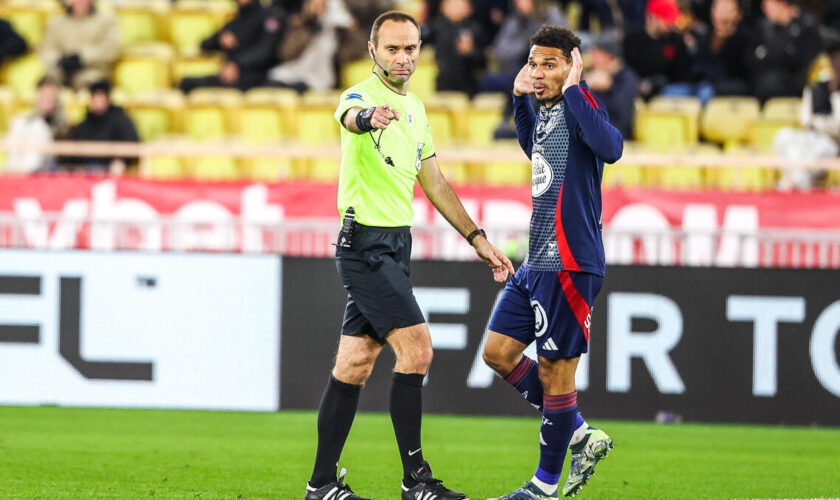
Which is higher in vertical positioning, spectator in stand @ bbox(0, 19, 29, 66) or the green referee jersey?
spectator in stand @ bbox(0, 19, 29, 66)

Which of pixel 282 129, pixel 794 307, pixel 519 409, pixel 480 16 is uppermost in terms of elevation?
pixel 480 16

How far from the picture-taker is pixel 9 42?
15.8 metres

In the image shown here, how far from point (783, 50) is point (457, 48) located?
12.1 feet

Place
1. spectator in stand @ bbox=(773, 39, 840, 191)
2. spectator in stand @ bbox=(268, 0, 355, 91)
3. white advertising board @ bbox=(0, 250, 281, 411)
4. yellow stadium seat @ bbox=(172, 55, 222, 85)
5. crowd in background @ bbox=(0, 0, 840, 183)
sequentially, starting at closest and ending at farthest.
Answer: white advertising board @ bbox=(0, 250, 281, 411), spectator in stand @ bbox=(773, 39, 840, 191), crowd in background @ bbox=(0, 0, 840, 183), spectator in stand @ bbox=(268, 0, 355, 91), yellow stadium seat @ bbox=(172, 55, 222, 85)

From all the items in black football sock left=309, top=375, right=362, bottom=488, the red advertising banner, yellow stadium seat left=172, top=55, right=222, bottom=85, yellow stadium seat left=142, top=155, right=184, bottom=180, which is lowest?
black football sock left=309, top=375, right=362, bottom=488

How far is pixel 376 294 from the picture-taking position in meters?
5.66

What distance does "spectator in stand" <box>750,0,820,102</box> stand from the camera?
1372cm

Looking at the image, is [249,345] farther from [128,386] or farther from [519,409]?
[519,409]

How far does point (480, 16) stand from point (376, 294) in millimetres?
10264

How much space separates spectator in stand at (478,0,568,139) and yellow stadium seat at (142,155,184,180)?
3658mm

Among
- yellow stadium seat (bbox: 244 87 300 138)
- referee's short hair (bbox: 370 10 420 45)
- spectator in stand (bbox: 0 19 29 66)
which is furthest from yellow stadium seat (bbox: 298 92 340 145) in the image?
referee's short hair (bbox: 370 10 420 45)

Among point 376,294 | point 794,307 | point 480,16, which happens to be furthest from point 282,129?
point 376,294

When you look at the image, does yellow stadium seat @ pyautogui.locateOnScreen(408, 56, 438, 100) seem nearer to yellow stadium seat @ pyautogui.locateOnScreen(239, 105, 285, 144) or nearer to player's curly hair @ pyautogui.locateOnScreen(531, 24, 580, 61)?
yellow stadium seat @ pyautogui.locateOnScreen(239, 105, 285, 144)

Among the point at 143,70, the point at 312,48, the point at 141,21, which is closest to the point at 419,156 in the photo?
the point at 312,48
